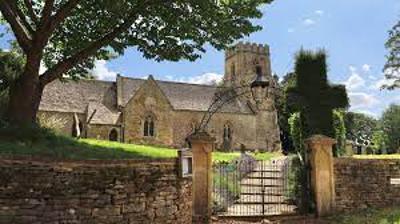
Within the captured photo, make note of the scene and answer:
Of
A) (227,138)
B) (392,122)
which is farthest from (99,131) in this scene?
(392,122)

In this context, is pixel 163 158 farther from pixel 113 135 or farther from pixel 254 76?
pixel 254 76

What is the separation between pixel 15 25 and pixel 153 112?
32108 millimetres

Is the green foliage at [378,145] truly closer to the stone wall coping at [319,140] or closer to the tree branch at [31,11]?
the stone wall coping at [319,140]

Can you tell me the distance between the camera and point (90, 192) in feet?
33.6

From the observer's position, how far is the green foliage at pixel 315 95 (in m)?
16.3

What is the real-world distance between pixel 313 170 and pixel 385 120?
98.3 metres

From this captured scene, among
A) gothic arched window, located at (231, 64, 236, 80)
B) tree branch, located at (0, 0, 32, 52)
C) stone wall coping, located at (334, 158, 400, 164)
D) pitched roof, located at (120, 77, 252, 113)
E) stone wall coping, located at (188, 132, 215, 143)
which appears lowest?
stone wall coping, located at (334, 158, 400, 164)

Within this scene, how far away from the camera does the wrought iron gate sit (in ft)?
48.7

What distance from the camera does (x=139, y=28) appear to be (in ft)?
58.5

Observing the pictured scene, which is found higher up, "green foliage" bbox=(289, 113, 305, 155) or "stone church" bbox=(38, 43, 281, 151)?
"stone church" bbox=(38, 43, 281, 151)

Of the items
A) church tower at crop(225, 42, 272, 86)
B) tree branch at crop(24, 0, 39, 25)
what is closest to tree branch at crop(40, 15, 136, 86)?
tree branch at crop(24, 0, 39, 25)

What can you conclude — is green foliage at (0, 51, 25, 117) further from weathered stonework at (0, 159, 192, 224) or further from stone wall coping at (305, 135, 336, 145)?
stone wall coping at (305, 135, 336, 145)

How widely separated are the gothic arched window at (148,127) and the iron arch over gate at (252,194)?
29.6 meters

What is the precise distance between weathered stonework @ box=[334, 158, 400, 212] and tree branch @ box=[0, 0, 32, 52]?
36.9 ft
